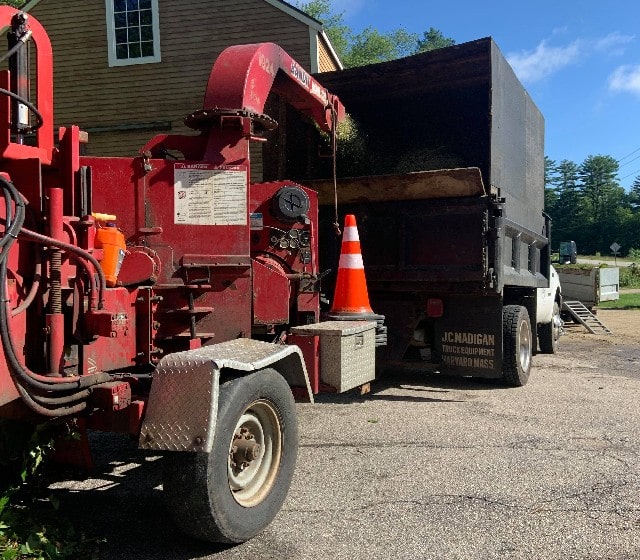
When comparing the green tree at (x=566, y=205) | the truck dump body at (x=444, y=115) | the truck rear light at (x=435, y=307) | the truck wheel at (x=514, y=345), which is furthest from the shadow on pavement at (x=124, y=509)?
the green tree at (x=566, y=205)

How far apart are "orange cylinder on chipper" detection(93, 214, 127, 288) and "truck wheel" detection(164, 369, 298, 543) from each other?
85cm

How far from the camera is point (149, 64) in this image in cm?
1471

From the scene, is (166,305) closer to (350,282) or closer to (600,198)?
(350,282)

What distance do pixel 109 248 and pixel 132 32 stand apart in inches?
533

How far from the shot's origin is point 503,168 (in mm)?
7180

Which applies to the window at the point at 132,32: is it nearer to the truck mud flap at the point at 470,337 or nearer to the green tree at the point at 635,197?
the truck mud flap at the point at 470,337

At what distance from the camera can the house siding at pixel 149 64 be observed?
14109 mm

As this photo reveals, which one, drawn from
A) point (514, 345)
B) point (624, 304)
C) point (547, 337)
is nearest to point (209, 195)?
point (514, 345)

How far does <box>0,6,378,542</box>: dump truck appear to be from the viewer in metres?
2.85

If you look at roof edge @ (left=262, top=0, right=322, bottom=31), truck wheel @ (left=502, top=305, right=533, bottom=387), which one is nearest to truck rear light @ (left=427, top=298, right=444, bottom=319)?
truck wheel @ (left=502, top=305, right=533, bottom=387)

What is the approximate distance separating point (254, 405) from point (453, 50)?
17.4 ft

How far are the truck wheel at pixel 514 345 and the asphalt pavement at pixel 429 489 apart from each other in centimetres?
73

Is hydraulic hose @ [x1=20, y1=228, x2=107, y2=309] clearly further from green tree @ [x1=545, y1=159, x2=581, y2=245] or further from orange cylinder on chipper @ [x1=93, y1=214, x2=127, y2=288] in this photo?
green tree @ [x1=545, y1=159, x2=581, y2=245]

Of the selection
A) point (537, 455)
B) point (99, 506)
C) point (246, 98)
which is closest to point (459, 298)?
point (537, 455)
